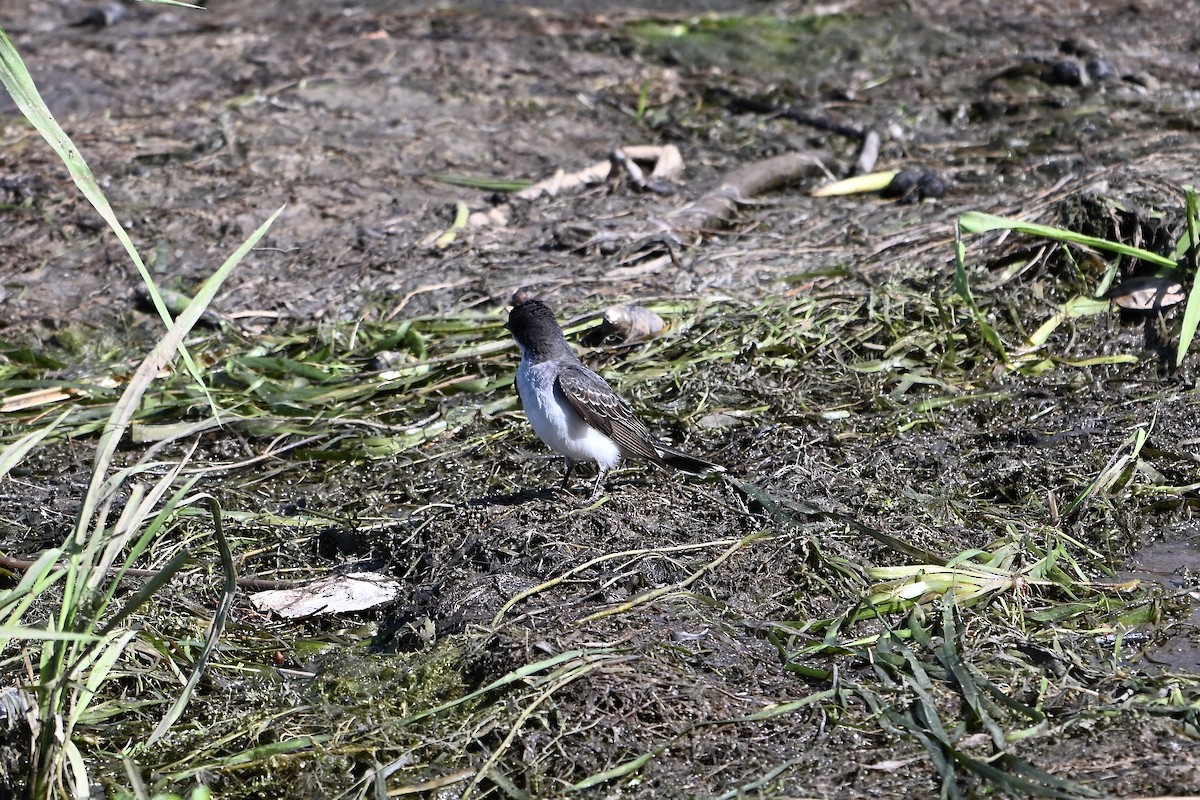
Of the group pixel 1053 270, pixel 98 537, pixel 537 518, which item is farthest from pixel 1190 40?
pixel 98 537

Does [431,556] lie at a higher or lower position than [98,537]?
lower

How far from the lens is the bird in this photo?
5.30 meters

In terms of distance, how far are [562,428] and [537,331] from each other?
539mm

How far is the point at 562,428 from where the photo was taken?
17.3 feet

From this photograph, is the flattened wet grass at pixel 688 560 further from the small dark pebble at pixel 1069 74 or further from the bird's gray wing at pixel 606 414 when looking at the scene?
the small dark pebble at pixel 1069 74

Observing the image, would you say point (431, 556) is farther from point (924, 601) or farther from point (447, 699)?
point (924, 601)

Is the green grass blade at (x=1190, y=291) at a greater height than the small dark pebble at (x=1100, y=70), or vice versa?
the green grass blade at (x=1190, y=291)

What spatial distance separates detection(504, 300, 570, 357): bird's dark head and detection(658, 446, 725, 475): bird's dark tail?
665 mm

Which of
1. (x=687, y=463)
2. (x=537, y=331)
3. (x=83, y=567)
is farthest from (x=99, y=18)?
(x=83, y=567)

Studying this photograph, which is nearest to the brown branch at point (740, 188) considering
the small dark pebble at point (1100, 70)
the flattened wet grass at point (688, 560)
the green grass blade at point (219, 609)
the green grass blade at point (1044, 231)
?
the flattened wet grass at point (688, 560)

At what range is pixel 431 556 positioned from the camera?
4902 mm

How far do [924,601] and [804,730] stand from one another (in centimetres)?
84

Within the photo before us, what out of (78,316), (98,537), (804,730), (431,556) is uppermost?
(98,537)

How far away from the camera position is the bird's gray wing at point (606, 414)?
530cm
